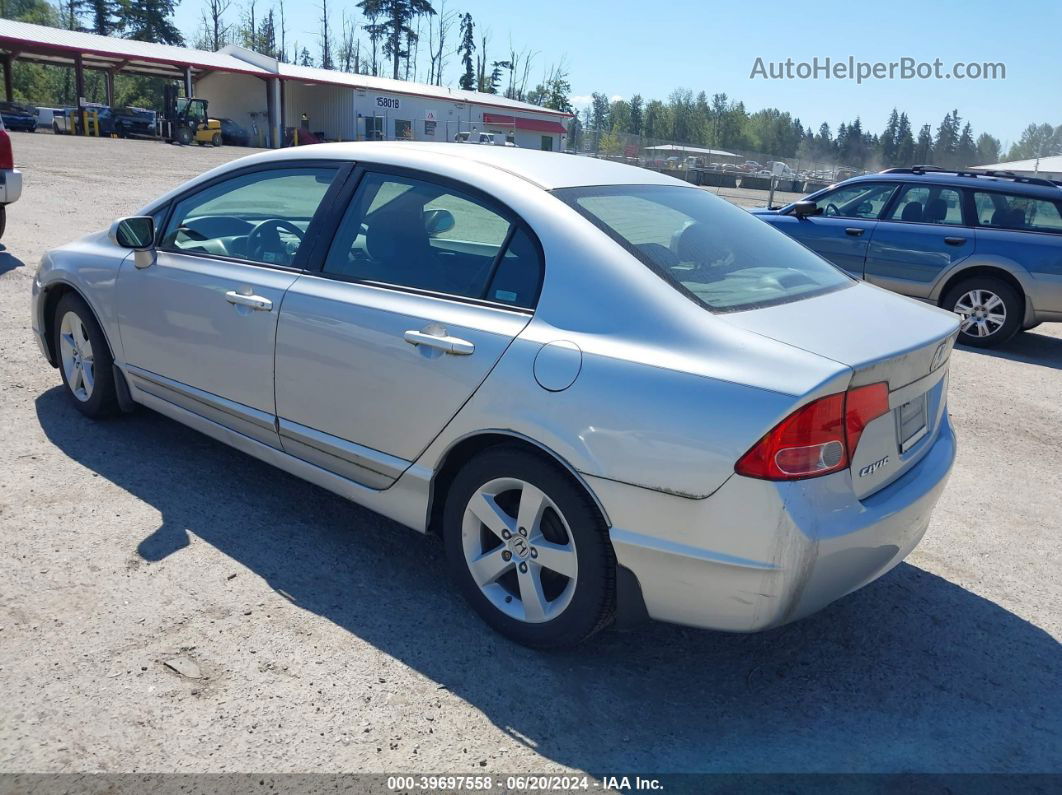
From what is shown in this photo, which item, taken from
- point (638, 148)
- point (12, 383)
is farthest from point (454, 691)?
point (638, 148)

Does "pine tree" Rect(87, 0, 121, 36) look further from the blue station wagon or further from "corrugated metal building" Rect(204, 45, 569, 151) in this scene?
the blue station wagon

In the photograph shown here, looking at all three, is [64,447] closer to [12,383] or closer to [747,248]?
[12,383]

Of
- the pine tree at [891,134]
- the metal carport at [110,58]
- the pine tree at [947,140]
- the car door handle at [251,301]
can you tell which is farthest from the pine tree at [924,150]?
the car door handle at [251,301]

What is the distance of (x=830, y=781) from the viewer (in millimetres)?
2479

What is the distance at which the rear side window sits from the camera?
8531 millimetres

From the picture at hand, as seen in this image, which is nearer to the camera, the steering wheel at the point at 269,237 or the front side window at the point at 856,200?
the steering wheel at the point at 269,237

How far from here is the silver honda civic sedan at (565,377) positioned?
8.21 feet

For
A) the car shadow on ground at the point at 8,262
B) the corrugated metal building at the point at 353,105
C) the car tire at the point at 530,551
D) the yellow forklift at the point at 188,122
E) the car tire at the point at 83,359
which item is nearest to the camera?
the car tire at the point at 530,551

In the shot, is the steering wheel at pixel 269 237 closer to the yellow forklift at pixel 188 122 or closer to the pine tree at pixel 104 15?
the yellow forklift at pixel 188 122

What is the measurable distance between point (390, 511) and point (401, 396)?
49 cm

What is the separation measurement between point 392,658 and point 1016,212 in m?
8.42

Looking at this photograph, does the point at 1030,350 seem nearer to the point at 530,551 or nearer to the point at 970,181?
the point at 970,181

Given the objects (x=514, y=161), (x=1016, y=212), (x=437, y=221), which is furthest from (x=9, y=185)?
(x=1016, y=212)

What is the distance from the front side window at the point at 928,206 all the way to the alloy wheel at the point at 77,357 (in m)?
8.12
